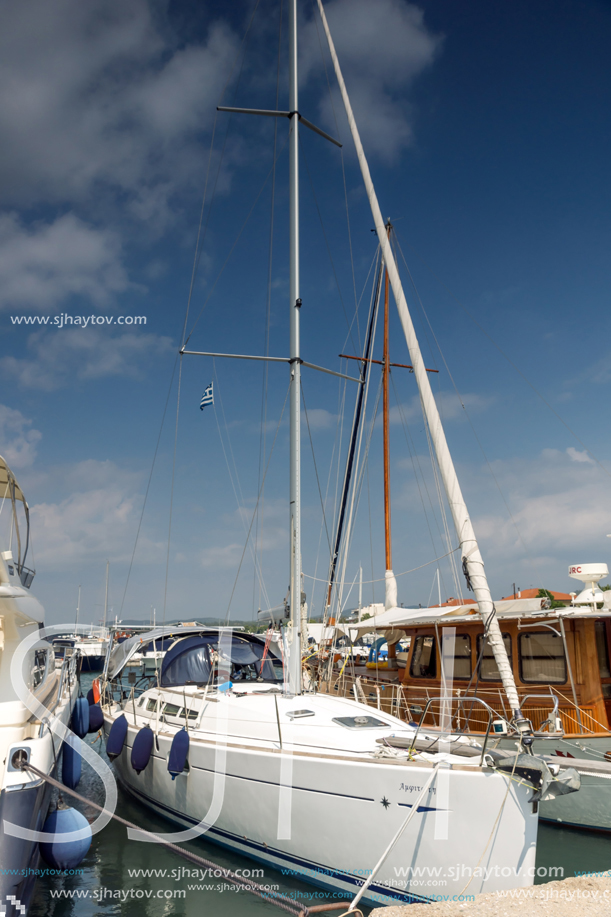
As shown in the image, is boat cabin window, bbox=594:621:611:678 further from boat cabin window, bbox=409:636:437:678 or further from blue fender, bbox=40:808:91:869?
blue fender, bbox=40:808:91:869

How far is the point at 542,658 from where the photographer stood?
34.8 feet

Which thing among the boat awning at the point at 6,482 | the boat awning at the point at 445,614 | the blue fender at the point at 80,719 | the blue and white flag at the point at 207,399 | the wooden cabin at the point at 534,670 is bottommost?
the blue fender at the point at 80,719

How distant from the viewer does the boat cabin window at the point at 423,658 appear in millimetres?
12219

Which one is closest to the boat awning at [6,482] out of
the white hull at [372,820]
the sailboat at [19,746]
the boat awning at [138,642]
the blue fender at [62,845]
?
the sailboat at [19,746]

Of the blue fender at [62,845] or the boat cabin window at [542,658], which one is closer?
the blue fender at [62,845]

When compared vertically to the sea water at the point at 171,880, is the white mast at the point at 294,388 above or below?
above

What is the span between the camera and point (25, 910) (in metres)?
5.20

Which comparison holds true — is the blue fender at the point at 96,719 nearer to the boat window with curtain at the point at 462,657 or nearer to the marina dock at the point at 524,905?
the boat window with curtain at the point at 462,657

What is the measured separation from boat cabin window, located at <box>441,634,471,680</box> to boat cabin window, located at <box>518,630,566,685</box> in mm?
1067

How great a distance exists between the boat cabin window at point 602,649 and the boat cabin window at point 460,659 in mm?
2365

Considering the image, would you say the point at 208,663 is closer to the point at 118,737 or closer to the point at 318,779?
the point at 118,737

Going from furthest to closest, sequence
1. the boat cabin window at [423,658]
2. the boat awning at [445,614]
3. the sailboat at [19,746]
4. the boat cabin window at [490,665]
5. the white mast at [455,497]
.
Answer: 1. the boat cabin window at [423,658]
2. the boat cabin window at [490,665]
3. the boat awning at [445,614]
4. the white mast at [455,497]
5. the sailboat at [19,746]

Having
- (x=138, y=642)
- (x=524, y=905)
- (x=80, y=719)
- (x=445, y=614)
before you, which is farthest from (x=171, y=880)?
(x=445, y=614)

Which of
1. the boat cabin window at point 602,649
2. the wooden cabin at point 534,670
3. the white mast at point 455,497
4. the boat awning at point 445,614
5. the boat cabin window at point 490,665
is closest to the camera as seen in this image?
the white mast at point 455,497
